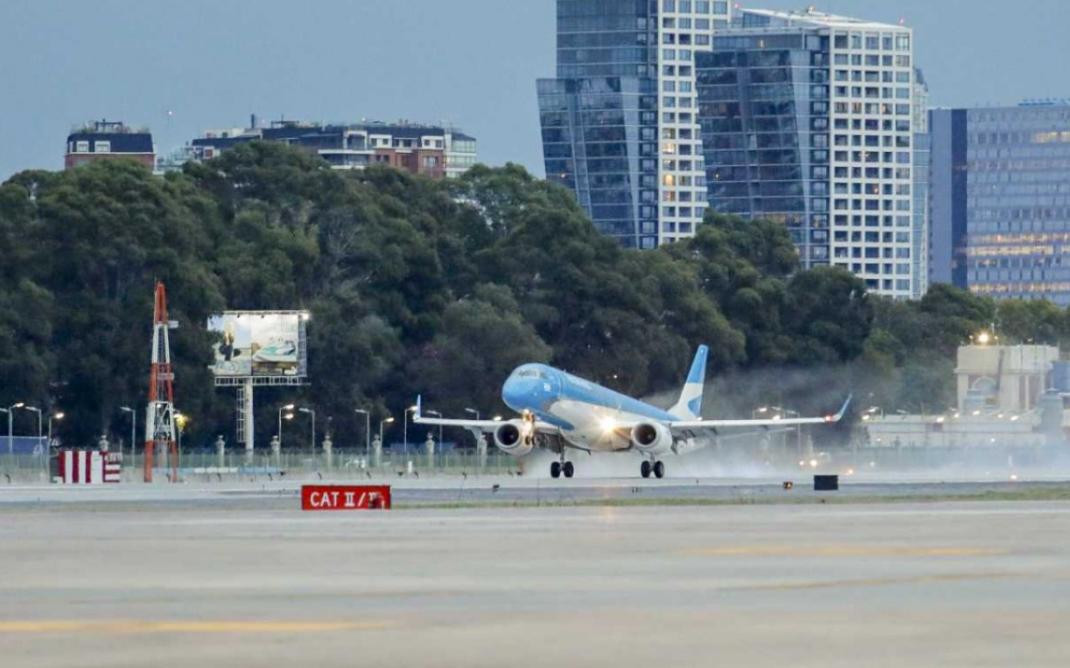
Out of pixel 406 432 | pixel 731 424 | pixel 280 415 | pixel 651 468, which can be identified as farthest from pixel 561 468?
pixel 406 432

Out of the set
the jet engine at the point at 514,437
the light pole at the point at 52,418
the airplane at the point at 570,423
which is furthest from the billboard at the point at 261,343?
the jet engine at the point at 514,437

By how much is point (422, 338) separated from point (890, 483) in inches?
2773

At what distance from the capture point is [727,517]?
5797cm

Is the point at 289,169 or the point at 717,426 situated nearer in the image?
the point at 717,426

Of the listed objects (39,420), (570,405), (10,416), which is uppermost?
(570,405)

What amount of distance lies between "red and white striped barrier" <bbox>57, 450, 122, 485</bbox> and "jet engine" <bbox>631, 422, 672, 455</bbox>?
20647 mm

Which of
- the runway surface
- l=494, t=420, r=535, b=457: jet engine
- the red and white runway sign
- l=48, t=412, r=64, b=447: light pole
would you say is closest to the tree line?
l=48, t=412, r=64, b=447: light pole

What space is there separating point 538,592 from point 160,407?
86.0m

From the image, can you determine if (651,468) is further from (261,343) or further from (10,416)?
(10,416)

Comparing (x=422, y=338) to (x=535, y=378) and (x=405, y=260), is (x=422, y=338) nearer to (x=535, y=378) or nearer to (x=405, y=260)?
(x=405, y=260)

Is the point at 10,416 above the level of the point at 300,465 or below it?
above

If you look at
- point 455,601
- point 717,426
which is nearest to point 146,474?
point 717,426

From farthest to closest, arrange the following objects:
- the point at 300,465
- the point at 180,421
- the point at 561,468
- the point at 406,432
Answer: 1. the point at 406,432
2. the point at 180,421
3. the point at 300,465
4. the point at 561,468

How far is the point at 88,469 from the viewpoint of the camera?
10219 cm
